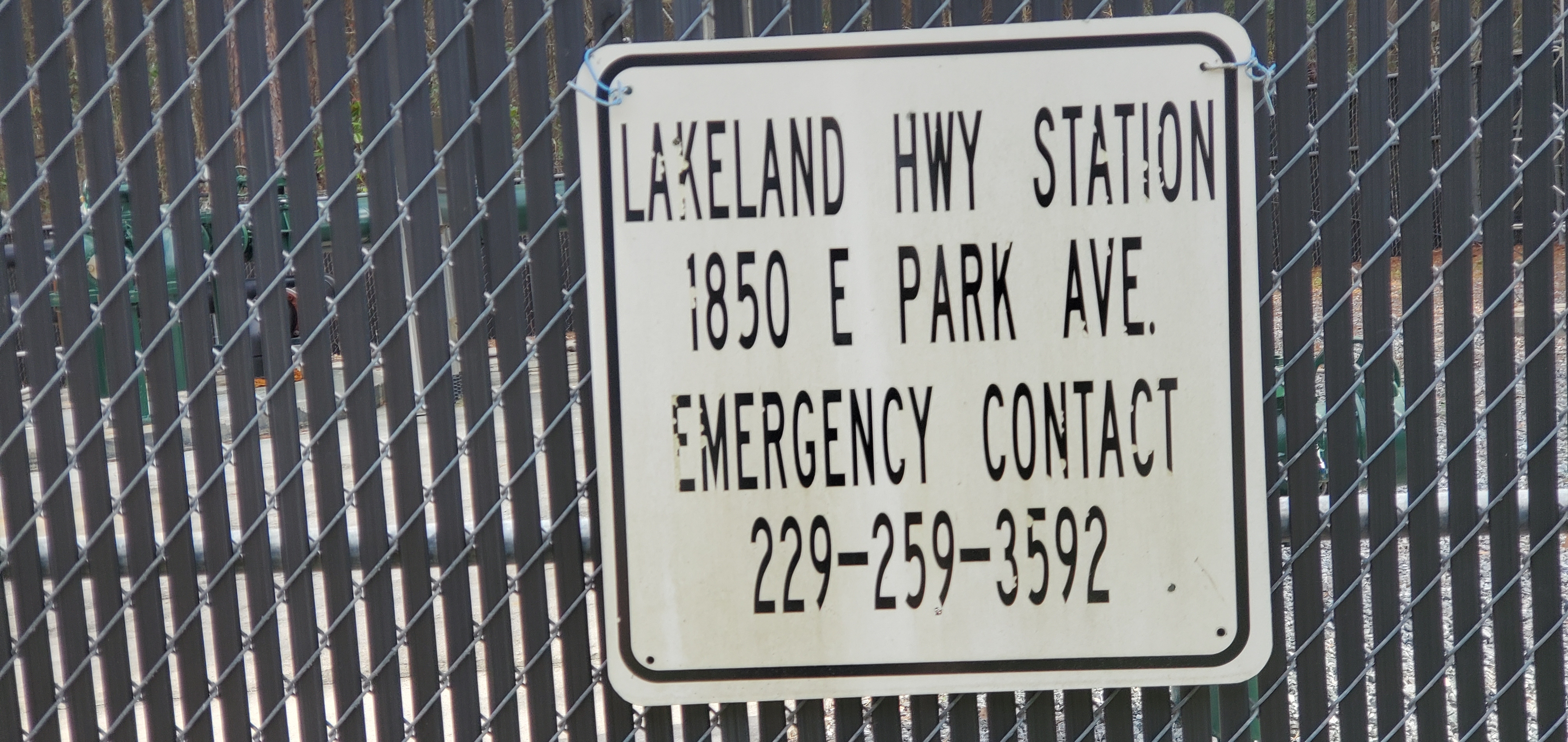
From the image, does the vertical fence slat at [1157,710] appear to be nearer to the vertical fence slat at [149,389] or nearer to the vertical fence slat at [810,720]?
the vertical fence slat at [810,720]

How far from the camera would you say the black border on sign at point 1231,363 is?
2066 mm

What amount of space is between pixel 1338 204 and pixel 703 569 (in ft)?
4.25

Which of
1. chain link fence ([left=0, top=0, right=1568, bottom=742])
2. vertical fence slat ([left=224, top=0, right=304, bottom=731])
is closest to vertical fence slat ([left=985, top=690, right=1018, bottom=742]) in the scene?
chain link fence ([left=0, top=0, right=1568, bottom=742])

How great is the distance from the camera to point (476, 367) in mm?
2219

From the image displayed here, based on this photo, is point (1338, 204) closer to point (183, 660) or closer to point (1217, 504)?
point (1217, 504)

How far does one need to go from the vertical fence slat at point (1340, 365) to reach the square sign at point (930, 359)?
193 mm

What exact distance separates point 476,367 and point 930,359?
32.0 inches

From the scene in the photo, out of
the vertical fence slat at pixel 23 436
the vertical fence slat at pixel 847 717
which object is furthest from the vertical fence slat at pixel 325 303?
the vertical fence slat at pixel 847 717

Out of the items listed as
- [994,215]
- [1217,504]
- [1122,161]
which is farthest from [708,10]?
[1217,504]

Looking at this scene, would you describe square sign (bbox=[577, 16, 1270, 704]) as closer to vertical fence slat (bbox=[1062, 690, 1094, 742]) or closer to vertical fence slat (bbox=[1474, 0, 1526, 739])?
vertical fence slat (bbox=[1062, 690, 1094, 742])

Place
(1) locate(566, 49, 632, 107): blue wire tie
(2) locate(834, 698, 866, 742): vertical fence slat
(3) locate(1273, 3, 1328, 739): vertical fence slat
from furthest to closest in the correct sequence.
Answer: (2) locate(834, 698, 866, 742): vertical fence slat
(3) locate(1273, 3, 1328, 739): vertical fence slat
(1) locate(566, 49, 632, 107): blue wire tie

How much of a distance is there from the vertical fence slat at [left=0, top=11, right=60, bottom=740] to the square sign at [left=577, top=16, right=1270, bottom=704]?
100 cm

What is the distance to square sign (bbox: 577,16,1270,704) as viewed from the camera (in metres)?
2.08

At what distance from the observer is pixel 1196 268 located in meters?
2.10
